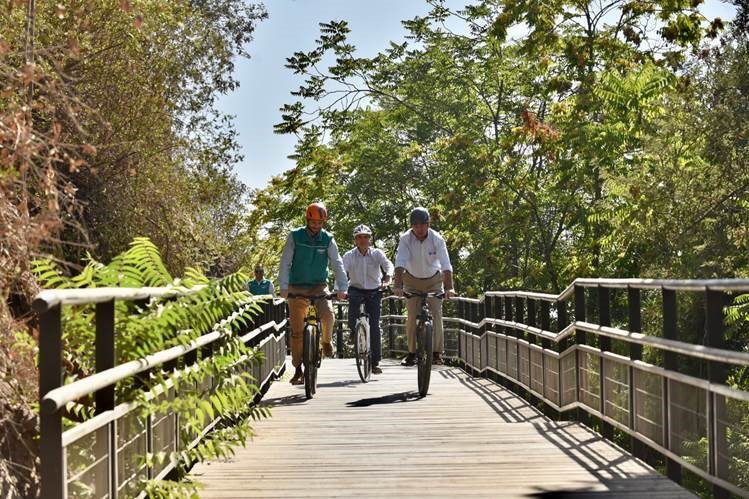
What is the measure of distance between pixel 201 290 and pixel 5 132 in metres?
2.34

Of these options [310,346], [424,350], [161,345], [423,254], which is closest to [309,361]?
[310,346]

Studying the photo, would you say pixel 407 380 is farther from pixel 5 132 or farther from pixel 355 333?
pixel 5 132

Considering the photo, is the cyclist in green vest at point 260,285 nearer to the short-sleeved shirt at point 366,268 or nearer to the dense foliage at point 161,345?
the short-sleeved shirt at point 366,268

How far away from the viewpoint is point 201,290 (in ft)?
23.7

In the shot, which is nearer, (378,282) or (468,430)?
(468,430)

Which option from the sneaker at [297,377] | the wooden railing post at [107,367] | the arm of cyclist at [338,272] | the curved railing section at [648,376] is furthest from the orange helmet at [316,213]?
the wooden railing post at [107,367]

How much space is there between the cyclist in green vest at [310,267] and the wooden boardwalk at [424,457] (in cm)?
105

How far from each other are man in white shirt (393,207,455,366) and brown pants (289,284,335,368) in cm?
81

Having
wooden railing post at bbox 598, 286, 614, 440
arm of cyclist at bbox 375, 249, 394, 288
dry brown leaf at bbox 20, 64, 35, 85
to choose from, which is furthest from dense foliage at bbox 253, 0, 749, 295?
dry brown leaf at bbox 20, 64, 35, 85

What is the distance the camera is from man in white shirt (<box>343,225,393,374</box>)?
1587 centimetres

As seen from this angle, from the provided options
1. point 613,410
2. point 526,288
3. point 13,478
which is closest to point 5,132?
point 13,478

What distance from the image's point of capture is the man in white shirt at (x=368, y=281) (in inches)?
625

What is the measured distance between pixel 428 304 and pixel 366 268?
7.68ft

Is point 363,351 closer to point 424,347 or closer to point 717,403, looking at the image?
point 424,347
